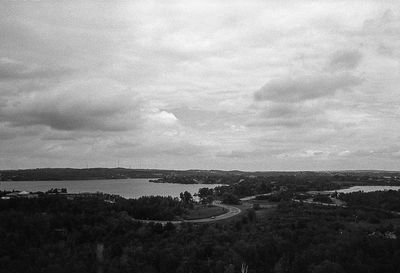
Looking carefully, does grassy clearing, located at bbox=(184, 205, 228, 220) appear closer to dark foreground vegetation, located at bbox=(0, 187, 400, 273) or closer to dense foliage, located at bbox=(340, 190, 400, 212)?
dark foreground vegetation, located at bbox=(0, 187, 400, 273)

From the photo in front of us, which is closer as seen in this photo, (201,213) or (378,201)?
(201,213)

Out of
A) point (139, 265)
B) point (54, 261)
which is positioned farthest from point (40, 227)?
point (139, 265)

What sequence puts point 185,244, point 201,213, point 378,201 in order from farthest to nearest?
1. point 378,201
2. point 201,213
3. point 185,244

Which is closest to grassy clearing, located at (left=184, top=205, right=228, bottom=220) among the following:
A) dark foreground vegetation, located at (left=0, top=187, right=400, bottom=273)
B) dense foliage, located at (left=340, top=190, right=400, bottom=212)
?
dark foreground vegetation, located at (left=0, top=187, right=400, bottom=273)

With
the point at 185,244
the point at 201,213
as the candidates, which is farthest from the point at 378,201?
the point at 185,244

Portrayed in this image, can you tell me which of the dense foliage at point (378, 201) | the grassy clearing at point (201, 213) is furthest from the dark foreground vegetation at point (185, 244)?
the dense foliage at point (378, 201)

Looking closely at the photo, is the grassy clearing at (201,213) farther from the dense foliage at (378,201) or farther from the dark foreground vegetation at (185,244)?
the dense foliage at (378,201)

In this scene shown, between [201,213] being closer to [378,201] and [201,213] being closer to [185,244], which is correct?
[185,244]

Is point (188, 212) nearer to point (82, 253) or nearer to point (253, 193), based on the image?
point (82, 253)
